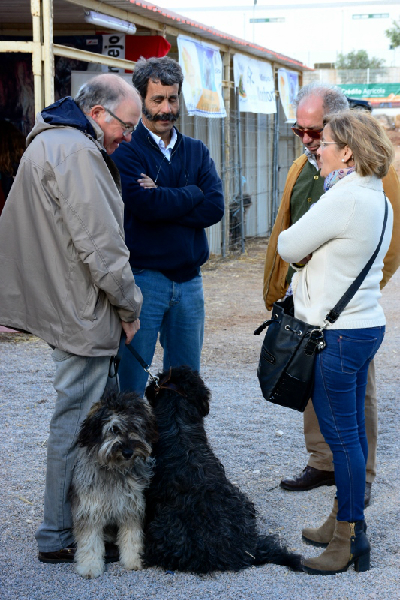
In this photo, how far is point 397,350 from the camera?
312 inches

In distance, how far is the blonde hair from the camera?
316cm

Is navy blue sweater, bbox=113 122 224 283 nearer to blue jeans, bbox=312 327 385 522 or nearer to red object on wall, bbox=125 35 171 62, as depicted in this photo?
blue jeans, bbox=312 327 385 522

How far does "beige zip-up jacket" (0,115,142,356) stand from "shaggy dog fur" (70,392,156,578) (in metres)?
0.31

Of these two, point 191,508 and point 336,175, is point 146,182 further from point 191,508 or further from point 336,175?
point 191,508

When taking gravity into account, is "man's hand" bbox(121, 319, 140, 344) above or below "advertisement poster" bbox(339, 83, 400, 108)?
below

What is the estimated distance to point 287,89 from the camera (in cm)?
1577

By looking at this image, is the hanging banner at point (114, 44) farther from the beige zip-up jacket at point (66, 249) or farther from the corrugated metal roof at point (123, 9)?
the beige zip-up jacket at point (66, 249)

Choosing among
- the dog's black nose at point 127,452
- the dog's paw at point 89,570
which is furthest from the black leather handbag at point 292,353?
the dog's paw at point 89,570

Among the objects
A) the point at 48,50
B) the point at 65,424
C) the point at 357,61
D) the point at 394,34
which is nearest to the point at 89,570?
the point at 65,424

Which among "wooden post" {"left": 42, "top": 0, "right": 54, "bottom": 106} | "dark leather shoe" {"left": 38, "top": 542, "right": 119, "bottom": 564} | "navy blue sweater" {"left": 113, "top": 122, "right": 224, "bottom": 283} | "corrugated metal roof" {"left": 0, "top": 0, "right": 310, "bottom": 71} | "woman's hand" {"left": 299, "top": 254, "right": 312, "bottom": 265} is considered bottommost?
"dark leather shoe" {"left": 38, "top": 542, "right": 119, "bottom": 564}

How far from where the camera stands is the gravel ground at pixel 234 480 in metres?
3.25

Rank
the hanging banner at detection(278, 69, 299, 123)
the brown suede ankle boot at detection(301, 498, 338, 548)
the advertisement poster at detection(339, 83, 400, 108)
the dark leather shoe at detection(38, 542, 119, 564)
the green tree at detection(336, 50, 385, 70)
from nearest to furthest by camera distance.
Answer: the dark leather shoe at detection(38, 542, 119, 564) → the brown suede ankle boot at detection(301, 498, 338, 548) → the hanging banner at detection(278, 69, 299, 123) → the advertisement poster at detection(339, 83, 400, 108) → the green tree at detection(336, 50, 385, 70)

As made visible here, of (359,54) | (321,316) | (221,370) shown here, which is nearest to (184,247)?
(321,316)

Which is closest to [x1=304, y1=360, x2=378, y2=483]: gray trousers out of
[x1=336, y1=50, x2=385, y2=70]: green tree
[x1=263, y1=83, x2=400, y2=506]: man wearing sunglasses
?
[x1=263, y1=83, x2=400, y2=506]: man wearing sunglasses
